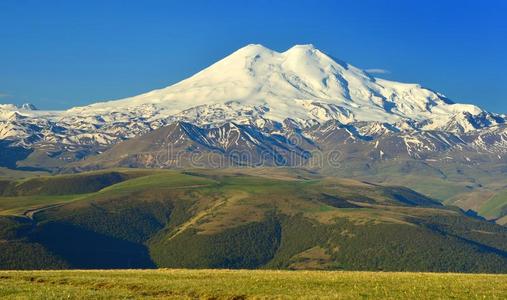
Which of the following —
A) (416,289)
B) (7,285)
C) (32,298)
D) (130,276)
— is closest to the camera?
(32,298)

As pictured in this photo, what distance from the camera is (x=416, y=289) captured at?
67.2 m

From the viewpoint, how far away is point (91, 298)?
62000 millimetres

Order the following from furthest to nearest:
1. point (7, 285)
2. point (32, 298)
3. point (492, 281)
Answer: point (492, 281), point (7, 285), point (32, 298)

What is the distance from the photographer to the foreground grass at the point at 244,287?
209 ft

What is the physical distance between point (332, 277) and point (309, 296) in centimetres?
2010

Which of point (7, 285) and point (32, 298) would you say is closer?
point (32, 298)

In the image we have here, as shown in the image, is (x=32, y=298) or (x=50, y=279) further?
(x=50, y=279)

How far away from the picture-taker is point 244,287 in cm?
6925

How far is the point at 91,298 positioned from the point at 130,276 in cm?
2247

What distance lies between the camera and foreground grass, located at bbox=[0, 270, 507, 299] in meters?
63.7

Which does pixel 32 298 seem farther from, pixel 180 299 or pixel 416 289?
pixel 416 289

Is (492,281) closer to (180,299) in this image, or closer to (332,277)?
(332,277)

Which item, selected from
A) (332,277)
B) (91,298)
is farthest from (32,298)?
(332,277)

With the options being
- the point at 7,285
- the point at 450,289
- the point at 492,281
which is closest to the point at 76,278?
the point at 7,285
